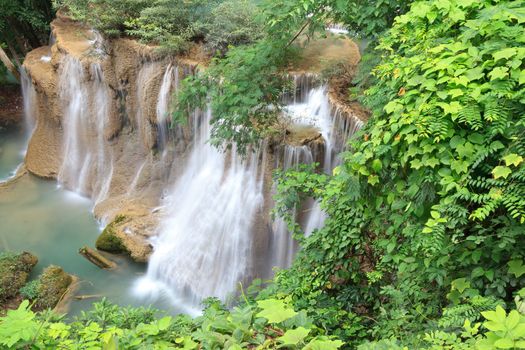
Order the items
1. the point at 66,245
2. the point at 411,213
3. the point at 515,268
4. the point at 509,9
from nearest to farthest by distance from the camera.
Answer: the point at 515,268, the point at 509,9, the point at 411,213, the point at 66,245

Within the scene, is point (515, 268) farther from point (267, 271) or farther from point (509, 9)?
point (267, 271)

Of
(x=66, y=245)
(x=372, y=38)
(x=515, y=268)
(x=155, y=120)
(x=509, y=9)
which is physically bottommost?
(x=66, y=245)

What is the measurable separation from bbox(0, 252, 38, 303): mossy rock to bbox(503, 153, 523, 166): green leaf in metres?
8.72

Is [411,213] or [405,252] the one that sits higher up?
[411,213]

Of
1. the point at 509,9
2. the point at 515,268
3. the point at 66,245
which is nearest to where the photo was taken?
the point at 515,268

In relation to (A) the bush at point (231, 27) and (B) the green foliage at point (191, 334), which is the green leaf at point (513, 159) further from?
(A) the bush at point (231, 27)

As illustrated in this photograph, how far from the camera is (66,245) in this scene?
1036cm

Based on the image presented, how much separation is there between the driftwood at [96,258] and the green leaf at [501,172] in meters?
8.24

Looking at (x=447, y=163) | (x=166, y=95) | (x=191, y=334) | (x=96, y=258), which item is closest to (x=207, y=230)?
(x=96, y=258)

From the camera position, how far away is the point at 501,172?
291 centimetres

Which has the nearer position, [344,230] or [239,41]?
[344,230]

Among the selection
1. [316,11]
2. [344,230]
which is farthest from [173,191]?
[344,230]

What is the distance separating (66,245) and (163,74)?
4.38m

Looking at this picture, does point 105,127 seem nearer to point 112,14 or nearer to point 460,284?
point 112,14
